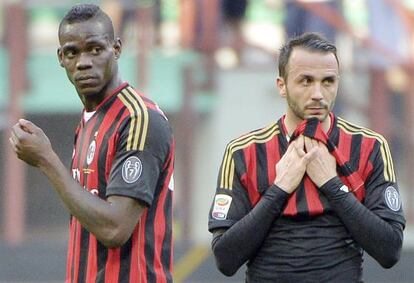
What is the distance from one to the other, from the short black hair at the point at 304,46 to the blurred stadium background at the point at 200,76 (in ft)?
31.8

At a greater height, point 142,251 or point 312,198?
point 312,198

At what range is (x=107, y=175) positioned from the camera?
11.9 ft

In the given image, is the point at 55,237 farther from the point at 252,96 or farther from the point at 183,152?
the point at 252,96

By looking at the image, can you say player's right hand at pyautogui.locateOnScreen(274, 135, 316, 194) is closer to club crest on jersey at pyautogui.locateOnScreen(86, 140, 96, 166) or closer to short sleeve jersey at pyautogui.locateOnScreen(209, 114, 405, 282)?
short sleeve jersey at pyautogui.locateOnScreen(209, 114, 405, 282)

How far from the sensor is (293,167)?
3492 millimetres

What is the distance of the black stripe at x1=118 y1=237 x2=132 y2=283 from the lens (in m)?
3.61

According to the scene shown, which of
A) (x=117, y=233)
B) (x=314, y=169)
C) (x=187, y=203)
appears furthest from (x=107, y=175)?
(x=187, y=203)

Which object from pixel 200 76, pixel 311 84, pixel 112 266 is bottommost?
pixel 112 266

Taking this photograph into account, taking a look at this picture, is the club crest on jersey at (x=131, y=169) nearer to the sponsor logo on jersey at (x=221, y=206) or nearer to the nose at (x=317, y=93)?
the sponsor logo on jersey at (x=221, y=206)

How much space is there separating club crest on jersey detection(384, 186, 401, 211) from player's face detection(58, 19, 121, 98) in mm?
880

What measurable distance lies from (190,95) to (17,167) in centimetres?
211

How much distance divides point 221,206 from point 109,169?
0.34 metres

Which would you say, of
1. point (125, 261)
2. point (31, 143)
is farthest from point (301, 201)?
point (31, 143)

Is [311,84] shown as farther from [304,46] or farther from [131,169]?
[131,169]
